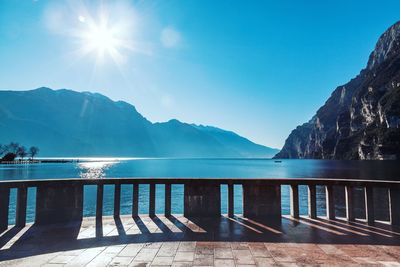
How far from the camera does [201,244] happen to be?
19.6ft

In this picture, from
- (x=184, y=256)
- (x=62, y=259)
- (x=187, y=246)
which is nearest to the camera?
(x=62, y=259)

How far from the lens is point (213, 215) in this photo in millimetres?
8758

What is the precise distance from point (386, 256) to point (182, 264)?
4.16 m

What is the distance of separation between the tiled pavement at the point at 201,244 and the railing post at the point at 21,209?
32cm

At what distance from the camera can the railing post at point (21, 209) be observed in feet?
25.1

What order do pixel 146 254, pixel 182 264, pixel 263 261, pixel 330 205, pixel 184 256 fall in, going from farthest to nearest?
1. pixel 330 205
2. pixel 146 254
3. pixel 184 256
4. pixel 263 261
5. pixel 182 264

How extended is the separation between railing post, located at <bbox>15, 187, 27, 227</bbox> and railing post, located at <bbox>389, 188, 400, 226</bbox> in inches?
442

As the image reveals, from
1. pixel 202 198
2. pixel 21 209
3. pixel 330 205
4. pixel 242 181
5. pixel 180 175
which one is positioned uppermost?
pixel 242 181

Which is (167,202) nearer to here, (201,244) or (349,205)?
(201,244)

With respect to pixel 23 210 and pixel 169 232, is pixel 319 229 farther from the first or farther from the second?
pixel 23 210

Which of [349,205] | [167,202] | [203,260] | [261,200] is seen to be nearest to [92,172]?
[167,202]

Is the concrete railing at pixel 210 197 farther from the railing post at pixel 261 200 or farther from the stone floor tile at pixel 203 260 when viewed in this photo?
the stone floor tile at pixel 203 260

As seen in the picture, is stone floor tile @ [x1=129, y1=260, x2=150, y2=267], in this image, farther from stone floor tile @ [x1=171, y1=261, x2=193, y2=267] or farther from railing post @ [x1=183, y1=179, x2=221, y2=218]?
railing post @ [x1=183, y1=179, x2=221, y2=218]

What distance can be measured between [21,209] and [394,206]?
11.5 m
